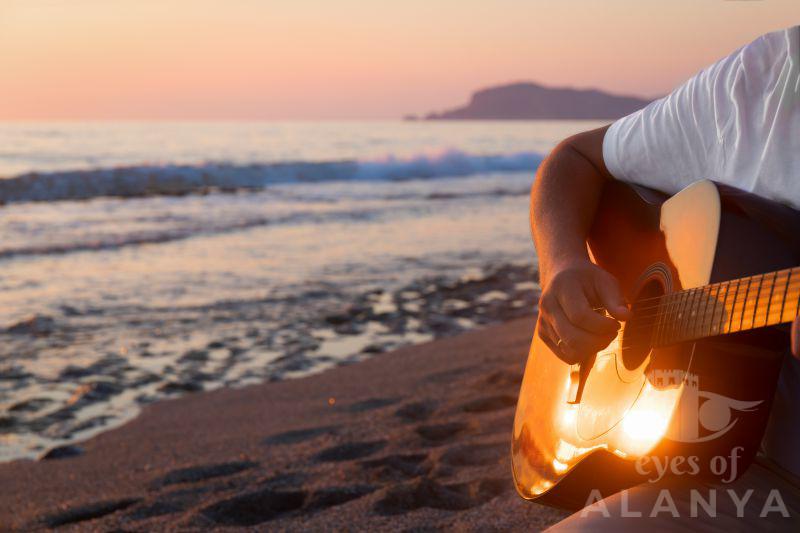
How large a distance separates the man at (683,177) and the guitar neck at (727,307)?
6cm

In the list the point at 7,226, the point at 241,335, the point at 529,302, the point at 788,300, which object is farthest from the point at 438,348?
the point at 7,226

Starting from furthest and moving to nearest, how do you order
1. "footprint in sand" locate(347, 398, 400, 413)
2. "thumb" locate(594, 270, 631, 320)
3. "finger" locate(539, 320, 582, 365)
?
"footprint in sand" locate(347, 398, 400, 413), "finger" locate(539, 320, 582, 365), "thumb" locate(594, 270, 631, 320)

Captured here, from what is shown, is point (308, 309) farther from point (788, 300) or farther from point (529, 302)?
point (788, 300)

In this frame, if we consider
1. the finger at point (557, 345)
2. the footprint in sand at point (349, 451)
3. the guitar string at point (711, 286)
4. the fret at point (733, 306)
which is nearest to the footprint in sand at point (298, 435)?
the footprint in sand at point (349, 451)

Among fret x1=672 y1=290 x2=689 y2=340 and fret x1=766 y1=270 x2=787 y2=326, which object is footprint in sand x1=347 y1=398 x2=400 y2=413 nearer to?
fret x1=672 y1=290 x2=689 y2=340

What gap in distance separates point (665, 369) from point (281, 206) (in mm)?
12681

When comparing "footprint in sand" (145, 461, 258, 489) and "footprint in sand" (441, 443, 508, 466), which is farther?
"footprint in sand" (145, 461, 258, 489)

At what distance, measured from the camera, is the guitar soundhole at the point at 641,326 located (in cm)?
177

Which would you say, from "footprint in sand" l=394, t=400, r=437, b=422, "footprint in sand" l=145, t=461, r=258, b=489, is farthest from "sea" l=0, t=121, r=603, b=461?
"footprint in sand" l=394, t=400, r=437, b=422

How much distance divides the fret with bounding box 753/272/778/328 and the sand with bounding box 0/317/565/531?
1179 millimetres

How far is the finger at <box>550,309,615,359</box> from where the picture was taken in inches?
74.6

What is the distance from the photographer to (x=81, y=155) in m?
22.4

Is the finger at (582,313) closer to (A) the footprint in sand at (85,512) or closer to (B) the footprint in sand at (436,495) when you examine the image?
(B) the footprint in sand at (436,495)

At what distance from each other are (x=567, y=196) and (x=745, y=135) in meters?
0.67
